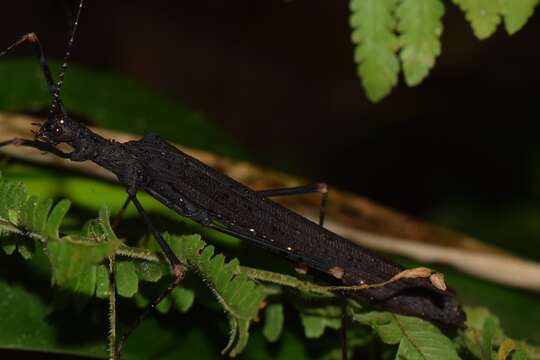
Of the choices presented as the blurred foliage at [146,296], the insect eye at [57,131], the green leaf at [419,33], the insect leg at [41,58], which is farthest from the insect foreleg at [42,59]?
the green leaf at [419,33]

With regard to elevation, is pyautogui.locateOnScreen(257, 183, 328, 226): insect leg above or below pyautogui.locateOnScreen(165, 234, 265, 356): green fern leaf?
above

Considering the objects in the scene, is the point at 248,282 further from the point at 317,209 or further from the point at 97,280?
the point at 317,209

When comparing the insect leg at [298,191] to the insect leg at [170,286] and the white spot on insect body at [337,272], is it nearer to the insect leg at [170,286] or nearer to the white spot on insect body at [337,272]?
the white spot on insect body at [337,272]

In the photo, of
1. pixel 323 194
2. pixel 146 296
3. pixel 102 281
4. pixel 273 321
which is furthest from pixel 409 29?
pixel 102 281

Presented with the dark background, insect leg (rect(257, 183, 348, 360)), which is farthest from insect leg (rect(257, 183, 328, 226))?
the dark background

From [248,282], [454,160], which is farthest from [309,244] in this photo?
[454,160]

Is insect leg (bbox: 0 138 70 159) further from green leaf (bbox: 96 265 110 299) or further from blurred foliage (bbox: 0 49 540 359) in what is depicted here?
green leaf (bbox: 96 265 110 299)

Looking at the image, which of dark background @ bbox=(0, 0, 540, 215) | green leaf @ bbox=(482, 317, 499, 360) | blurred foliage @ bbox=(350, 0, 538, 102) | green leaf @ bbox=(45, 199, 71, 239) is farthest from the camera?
dark background @ bbox=(0, 0, 540, 215)
